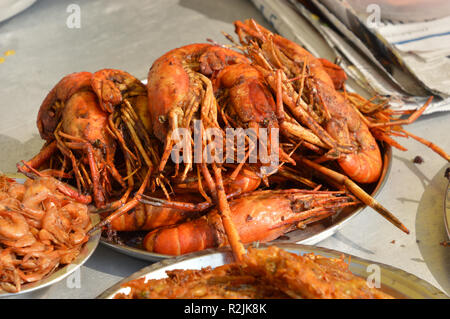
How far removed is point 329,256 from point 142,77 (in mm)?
1844

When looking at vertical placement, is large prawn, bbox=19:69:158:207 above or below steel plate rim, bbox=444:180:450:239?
above

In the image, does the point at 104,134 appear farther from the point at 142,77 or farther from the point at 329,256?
the point at 142,77

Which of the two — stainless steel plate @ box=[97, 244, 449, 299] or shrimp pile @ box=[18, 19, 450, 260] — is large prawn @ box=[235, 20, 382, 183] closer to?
shrimp pile @ box=[18, 19, 450, 260]

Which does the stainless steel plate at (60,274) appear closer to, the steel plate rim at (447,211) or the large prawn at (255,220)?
the large prawn at (255,220)

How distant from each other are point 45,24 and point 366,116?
2.44 meters

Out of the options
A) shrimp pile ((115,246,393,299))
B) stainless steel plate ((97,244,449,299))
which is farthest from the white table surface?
shrimp pile ((115,246,393,299))

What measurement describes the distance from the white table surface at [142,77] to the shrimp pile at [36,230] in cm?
20

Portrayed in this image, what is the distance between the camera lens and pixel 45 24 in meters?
3.27

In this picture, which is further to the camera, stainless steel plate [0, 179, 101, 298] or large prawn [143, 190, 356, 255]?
large prawn [143, 190, 356, 255]

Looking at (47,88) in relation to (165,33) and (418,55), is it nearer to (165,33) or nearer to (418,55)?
(165,33)

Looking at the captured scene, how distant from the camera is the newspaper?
2.24 m

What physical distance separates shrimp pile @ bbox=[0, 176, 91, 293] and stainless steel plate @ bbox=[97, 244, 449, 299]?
0.28 meters

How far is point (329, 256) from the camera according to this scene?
128cm
